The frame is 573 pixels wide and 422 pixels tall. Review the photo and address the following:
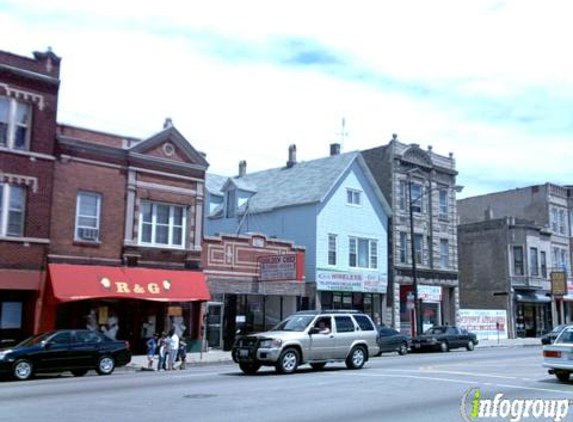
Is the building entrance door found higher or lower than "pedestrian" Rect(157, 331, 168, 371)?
higher

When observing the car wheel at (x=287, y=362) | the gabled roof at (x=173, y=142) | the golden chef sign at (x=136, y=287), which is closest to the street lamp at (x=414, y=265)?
the gabled roof at (x=173, y=142)

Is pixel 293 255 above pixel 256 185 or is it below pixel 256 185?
below

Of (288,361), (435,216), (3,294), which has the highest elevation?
(435,216)

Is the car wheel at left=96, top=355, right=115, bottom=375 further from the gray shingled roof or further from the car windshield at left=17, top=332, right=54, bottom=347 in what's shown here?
the gray shingled roof

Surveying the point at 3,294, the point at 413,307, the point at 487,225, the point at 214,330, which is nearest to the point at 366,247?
the point at 413,307

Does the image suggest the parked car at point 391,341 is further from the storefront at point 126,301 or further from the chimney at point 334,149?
the chimney at point 334,149

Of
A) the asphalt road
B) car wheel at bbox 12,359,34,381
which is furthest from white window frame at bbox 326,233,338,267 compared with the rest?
car wheel at bbox 12,359,34,381

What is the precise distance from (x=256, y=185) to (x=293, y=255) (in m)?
13.2

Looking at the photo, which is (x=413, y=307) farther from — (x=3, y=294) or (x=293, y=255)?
(x=3, y=294)

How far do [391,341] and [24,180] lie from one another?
16860mm

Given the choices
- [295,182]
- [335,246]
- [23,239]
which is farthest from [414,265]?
[23,239]

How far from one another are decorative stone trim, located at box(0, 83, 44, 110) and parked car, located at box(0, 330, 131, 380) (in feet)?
32.7

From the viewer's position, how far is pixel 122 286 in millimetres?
26750

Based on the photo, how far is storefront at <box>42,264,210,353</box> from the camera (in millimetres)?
25438
